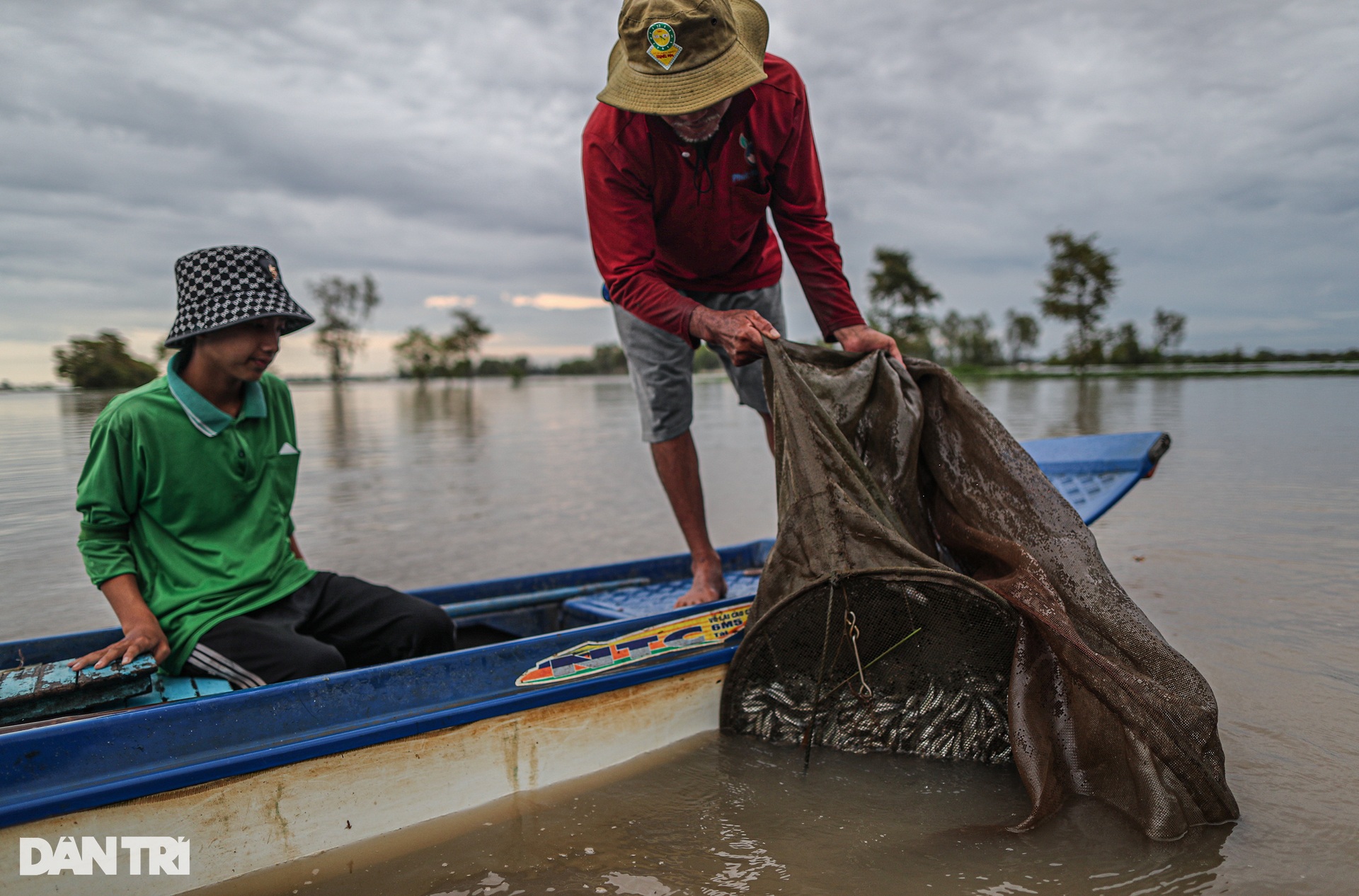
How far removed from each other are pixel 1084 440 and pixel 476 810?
400cm

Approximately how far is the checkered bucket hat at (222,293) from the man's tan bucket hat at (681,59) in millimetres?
1333

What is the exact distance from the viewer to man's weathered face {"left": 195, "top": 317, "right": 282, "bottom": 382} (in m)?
2.67

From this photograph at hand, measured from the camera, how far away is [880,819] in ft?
8.01

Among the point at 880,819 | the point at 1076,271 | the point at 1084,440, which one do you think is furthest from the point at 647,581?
the point at 1076,271

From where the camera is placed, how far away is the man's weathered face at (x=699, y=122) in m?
3.10

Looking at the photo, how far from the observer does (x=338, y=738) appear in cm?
226

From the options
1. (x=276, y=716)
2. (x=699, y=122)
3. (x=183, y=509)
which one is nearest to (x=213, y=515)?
(x=183, y=509)

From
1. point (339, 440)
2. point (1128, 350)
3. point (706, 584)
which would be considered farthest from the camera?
point (1128, 350)

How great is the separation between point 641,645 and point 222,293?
1.82 metres

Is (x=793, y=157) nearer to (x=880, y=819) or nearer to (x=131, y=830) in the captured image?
(x=880, y=819)

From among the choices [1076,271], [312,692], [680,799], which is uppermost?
[1076,271]

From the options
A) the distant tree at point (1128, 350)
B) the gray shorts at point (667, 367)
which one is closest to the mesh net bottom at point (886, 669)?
the gray shorts at point (667, 367)

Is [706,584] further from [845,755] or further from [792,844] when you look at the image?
[792,844]

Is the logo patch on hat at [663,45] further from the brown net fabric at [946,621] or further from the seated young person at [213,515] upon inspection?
the seated young person at [213,515]
